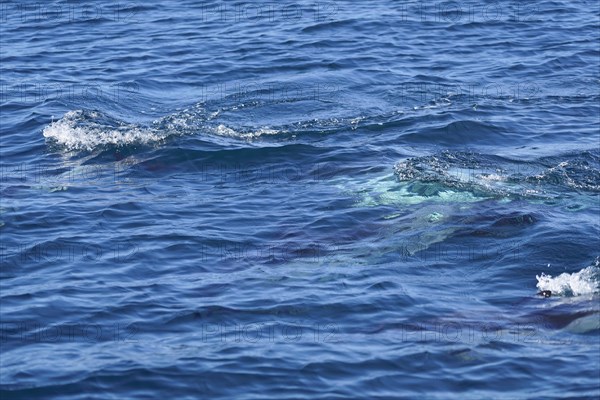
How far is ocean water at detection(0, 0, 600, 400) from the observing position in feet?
38.5

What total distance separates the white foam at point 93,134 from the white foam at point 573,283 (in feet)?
26.3

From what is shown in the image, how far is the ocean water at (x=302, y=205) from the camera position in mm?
11734

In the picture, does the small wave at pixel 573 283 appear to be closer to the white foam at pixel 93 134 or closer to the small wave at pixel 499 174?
the small wave at pixel 499 174

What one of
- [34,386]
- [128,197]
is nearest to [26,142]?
[128,197]

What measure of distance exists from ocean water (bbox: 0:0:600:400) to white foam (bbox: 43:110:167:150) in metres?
0.04

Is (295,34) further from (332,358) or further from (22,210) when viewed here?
Answer: (332,358)

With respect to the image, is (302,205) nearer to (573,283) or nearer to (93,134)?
(573,283)

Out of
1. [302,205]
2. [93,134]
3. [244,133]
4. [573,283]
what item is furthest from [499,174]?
[93,134]

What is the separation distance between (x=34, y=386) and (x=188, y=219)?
533 cm

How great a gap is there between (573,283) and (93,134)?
927cm

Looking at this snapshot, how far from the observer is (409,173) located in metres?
17.5

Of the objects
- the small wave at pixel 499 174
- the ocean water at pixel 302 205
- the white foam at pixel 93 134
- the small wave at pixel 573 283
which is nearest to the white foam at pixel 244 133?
the ocean water at pixel 302 205

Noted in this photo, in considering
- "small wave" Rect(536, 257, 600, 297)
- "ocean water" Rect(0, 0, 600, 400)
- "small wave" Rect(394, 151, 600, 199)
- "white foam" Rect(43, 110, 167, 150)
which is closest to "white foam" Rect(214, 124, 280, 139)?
"ocean water" Rect(0, 0, 600, 400)

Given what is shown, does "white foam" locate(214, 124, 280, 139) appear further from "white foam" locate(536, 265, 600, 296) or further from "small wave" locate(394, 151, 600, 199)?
"white foam" locate(536, 265, 600, 296)
